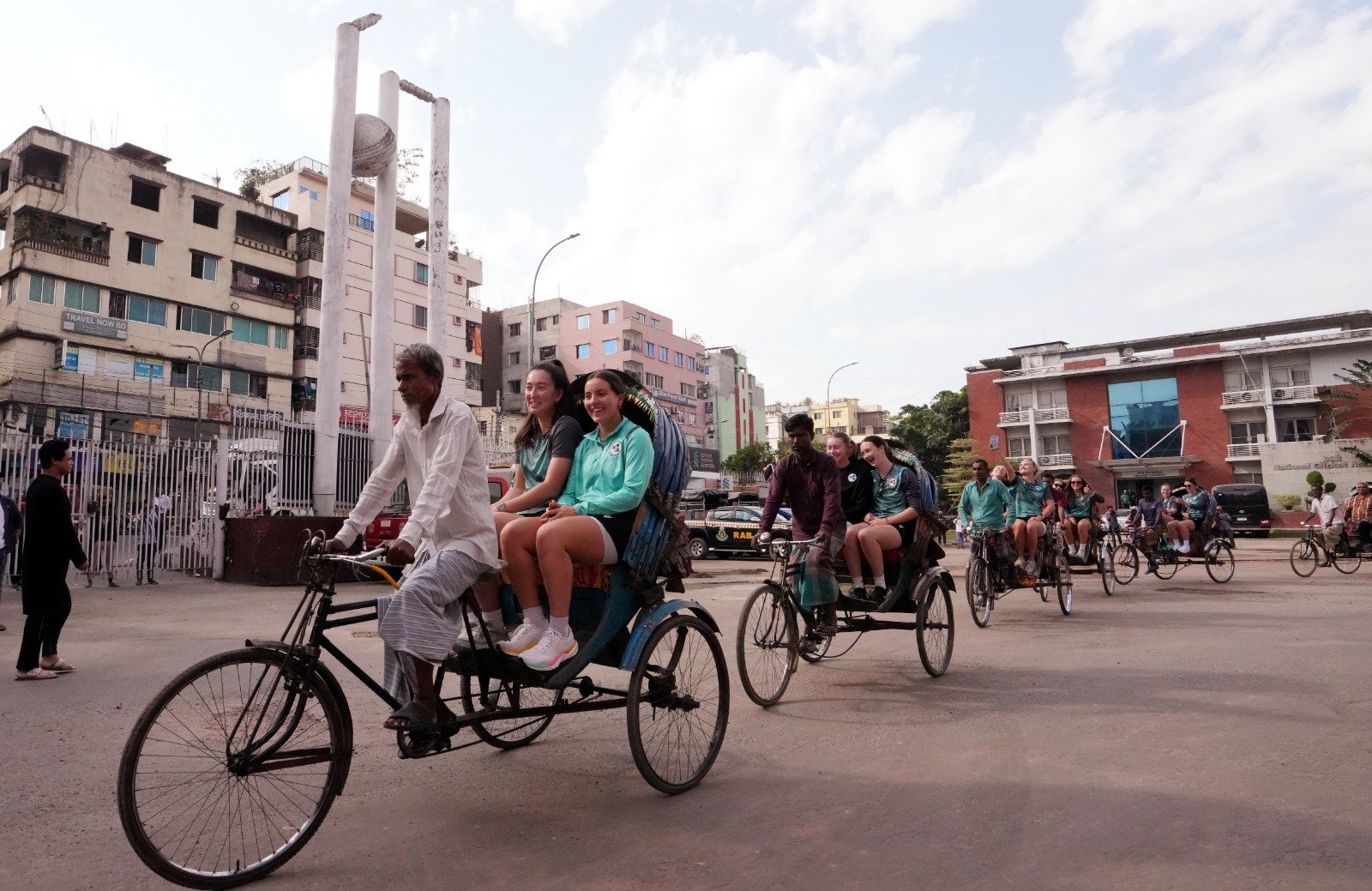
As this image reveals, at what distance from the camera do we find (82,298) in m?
35.6

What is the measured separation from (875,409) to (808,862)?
112 metres

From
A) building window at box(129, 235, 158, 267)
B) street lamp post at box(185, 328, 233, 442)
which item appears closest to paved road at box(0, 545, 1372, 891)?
street lamp post at box(185, 328, 233, 442)

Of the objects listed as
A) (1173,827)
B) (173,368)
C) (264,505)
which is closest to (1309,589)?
(1173,827)

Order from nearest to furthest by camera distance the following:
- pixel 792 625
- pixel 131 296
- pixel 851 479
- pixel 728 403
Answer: pixel 792 625 < pixel 851 479 < pixel 131 296 < pixel 728 403

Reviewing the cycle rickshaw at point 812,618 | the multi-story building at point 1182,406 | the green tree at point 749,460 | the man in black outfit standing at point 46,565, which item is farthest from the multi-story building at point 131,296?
the multi-story building at point 1182,406

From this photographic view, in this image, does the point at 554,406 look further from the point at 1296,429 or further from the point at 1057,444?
the point at 1296,429

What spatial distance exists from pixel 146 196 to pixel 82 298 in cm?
563

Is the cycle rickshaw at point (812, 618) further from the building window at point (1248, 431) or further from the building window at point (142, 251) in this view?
the building window at point (1248, 431)

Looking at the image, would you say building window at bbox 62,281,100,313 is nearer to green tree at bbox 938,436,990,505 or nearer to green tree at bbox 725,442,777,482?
green tree at bbox 938,436,990,505

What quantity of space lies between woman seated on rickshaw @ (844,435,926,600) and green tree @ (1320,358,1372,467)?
44.0m

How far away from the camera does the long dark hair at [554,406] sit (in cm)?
454

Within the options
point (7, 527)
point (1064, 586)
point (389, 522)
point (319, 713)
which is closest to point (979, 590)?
point (1064, 586)

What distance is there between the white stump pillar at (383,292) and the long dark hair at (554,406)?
13.2m

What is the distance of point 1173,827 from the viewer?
3318 millimetres
